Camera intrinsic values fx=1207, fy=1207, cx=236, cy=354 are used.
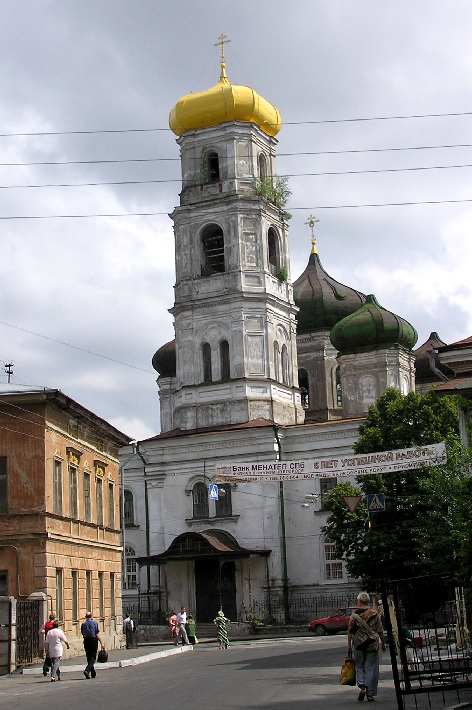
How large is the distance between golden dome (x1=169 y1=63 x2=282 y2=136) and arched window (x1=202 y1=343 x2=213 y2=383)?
1094cm

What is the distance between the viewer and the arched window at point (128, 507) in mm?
59469

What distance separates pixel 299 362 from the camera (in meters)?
68.6

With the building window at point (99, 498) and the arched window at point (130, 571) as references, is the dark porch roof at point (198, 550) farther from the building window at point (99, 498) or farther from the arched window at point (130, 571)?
the building window at point (99, 498)

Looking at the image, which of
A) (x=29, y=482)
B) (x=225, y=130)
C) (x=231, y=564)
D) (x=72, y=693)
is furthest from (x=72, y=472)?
(x=225, y=130)

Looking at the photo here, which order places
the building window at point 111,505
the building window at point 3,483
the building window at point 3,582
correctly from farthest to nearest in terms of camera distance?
the building window at point 111,505 < the building window at point 3,483 < the building window at point 3,582

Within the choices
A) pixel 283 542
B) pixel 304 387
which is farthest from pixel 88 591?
pixel 304 387

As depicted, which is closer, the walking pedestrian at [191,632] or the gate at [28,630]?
the gate at [28,630]

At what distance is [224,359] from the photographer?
192 feet

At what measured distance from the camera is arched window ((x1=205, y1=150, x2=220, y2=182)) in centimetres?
5991

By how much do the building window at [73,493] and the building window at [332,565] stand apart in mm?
21253

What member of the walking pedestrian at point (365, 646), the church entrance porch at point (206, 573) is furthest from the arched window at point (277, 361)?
the walking pedestrian at point (365, 646)

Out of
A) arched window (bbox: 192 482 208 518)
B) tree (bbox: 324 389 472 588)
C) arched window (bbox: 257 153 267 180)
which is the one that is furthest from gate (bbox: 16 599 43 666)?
arched window (bbox: 257 153 267 180)

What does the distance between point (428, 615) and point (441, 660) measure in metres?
0.64

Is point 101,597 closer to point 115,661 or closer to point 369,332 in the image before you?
point 115,661
